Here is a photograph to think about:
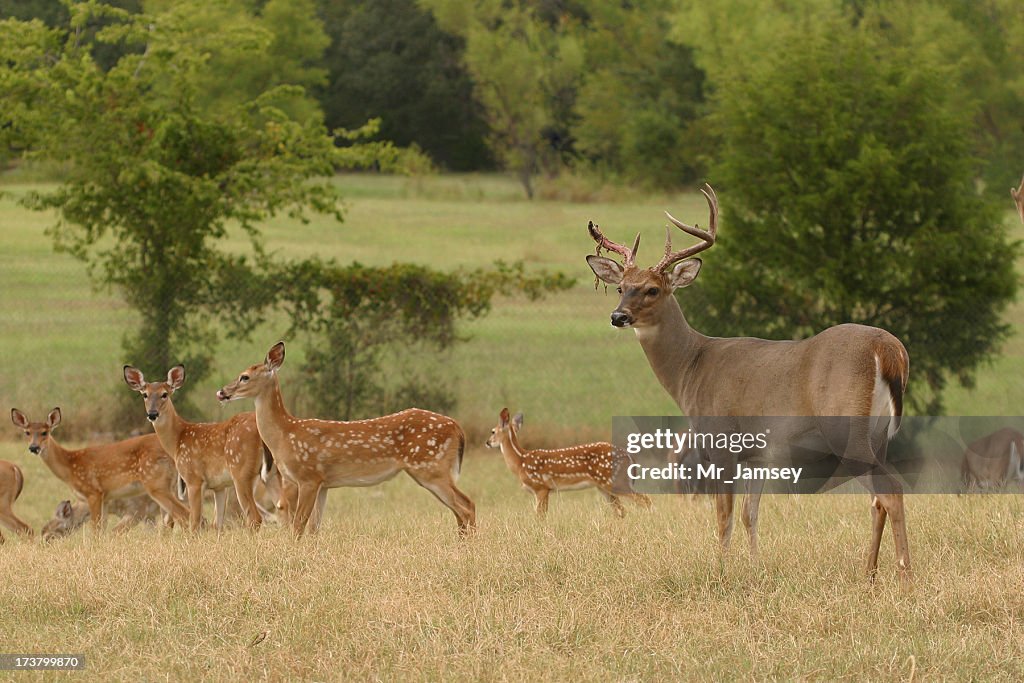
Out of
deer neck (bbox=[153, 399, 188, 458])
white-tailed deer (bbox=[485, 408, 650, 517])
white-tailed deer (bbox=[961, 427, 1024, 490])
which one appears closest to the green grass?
deer neck (bbox=[153, 399, 188, 458])

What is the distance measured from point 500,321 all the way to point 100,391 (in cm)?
946

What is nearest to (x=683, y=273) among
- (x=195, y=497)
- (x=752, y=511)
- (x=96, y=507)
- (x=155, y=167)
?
(x=752, y=511)

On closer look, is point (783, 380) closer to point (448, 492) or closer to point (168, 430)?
point (448, 492)

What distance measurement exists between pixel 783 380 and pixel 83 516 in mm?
6257

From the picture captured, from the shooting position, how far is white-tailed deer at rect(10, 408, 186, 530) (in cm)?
1127

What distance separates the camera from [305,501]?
995 centimetres

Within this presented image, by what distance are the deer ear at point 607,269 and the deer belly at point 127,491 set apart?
3.98 meters

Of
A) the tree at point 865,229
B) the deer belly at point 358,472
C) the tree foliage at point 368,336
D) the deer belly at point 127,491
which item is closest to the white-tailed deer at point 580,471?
the deer belly at point 358,472

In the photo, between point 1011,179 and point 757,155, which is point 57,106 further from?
point 1011,179

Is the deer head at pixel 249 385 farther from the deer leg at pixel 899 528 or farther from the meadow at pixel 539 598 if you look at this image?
the deer leg at pixel 899 528

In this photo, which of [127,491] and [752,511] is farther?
[127,491]

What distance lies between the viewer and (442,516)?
11000mm

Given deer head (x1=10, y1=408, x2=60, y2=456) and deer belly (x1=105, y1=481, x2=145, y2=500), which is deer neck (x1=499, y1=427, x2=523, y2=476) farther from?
deer head (x1=10, y1=408, x2=60, y2=456)

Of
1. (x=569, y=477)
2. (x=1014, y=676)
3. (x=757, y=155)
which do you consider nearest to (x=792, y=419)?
(x=1014, y=676)
